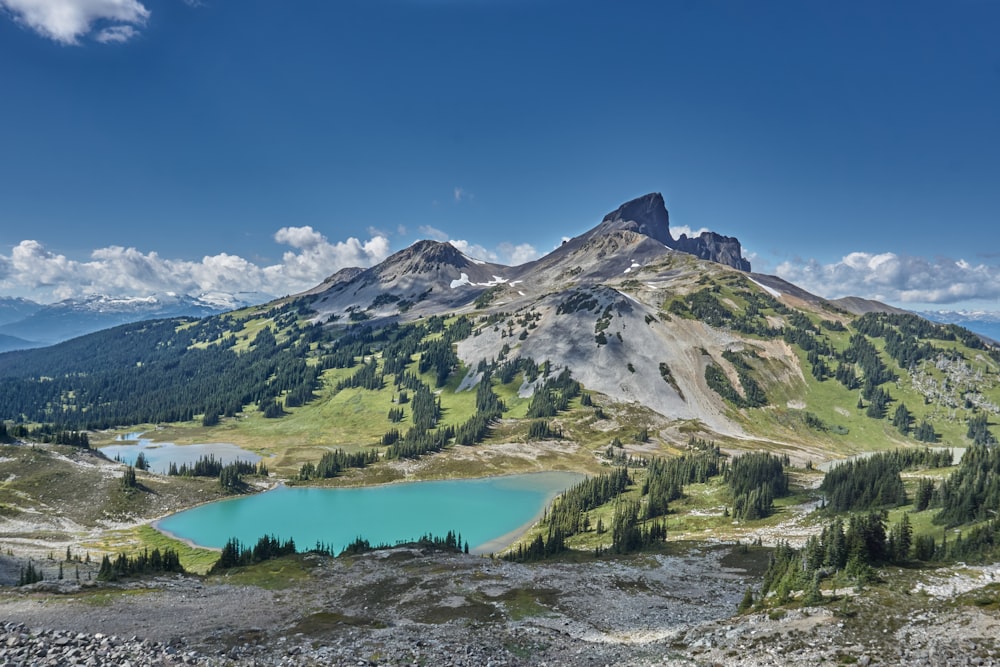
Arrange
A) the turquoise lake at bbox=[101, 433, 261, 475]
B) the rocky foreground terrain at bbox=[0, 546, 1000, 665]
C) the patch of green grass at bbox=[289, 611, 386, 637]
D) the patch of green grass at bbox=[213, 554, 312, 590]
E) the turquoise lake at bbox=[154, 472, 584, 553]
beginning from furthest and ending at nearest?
the turquoise lake at bbox=[101, 433, 261, 475], the turquoise lake at bbox=[154, 472, 584, 553], the patch of green grass at bbox=[213, 554, 312, 590], the patch of green grass at bbox=[289, 611, 386, 637], the rocky foreground terrain at bbox=[0, 546, 1000, 665]

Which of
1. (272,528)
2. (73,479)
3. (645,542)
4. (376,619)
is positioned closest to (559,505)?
(645,542)

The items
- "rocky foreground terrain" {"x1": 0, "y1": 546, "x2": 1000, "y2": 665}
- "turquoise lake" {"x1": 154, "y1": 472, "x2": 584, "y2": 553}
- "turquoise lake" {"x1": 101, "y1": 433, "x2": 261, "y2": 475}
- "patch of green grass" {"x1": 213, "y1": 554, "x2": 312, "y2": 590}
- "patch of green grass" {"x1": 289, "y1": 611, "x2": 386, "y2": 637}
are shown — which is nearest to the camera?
"rocky foreground terrain" {"x1": 0, "y1": 546, "x2": 1000, "y2": 665}

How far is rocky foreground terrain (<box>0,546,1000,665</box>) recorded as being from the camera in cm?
2595

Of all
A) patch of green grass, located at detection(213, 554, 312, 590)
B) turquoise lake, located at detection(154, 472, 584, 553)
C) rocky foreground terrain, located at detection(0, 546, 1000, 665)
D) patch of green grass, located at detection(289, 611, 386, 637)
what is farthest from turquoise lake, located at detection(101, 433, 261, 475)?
patch of green grass, located at detection(289, 611, 386, 637)

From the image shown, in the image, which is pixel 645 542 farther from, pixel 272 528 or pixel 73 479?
pixel 73 479

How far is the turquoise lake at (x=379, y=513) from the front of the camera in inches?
3767

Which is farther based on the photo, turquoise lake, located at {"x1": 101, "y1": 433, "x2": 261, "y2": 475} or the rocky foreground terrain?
turquoise lake, located at {"x1": 101, "y1": 433, "x2": 261, "y2": 475}

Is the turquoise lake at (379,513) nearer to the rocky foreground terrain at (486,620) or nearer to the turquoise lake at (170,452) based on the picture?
the rocky foreground terrain at (486,620)

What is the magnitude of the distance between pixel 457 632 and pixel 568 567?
29.4 m

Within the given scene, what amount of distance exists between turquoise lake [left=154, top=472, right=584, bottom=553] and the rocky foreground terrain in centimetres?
3940

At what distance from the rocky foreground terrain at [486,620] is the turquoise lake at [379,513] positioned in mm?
39405

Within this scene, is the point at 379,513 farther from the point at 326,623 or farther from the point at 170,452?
the point at 170,452

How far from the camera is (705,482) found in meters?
121

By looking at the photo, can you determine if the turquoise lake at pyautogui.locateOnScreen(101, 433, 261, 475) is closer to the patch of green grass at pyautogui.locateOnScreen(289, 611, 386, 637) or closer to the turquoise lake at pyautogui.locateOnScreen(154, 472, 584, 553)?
the turquoise lake at pyautogui.locateOnScreen(154, 472, 584, 553)
